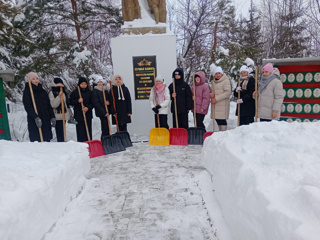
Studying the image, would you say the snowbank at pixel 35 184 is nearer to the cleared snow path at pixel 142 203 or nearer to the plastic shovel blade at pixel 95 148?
the cleared snow path at pixel 142 203

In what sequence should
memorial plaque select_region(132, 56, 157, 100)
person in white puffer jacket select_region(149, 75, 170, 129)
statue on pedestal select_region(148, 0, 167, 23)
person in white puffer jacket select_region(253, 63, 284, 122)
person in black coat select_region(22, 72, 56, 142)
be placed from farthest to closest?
statue on pedestal select_region(148, 0, 167, 23)
memorial plaque select_region(132, 56, 157, 100)
person in white puffer jacket select_region(149, 75, 170, 129)
person in black coat select_region(22, 72, 56, 142)
person in white puffer jacket select_region(253, 63, 284, 122)

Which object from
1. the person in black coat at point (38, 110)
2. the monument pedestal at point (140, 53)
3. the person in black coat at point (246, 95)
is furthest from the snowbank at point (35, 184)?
the person in black coat at point (246, 95)

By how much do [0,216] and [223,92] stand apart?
15.0 feet

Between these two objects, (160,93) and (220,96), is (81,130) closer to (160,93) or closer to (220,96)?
(160,93)

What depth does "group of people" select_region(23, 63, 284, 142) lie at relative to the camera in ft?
15.5

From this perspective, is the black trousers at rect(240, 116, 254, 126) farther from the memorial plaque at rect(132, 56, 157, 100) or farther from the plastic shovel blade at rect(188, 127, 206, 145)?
the memorial plaque at rect(132, 56, 157, 100)

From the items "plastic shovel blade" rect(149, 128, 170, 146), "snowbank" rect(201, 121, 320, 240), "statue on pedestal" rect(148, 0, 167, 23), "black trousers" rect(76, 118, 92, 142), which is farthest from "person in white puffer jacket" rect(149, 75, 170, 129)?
"snowbank" rect(201, 121, 320, 240)

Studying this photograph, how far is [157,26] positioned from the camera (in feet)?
21.4

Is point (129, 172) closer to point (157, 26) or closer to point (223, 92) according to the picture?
point (223, 92)

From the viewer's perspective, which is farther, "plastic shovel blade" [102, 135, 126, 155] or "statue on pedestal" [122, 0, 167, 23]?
"statue on pedestal" [122, 0, 167, 23]

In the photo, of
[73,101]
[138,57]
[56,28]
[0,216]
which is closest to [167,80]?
[138,57]

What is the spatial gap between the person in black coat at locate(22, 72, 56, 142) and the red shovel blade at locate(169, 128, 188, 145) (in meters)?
2.49

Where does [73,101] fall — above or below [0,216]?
above

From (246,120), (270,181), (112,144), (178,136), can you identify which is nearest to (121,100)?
(112,144)
